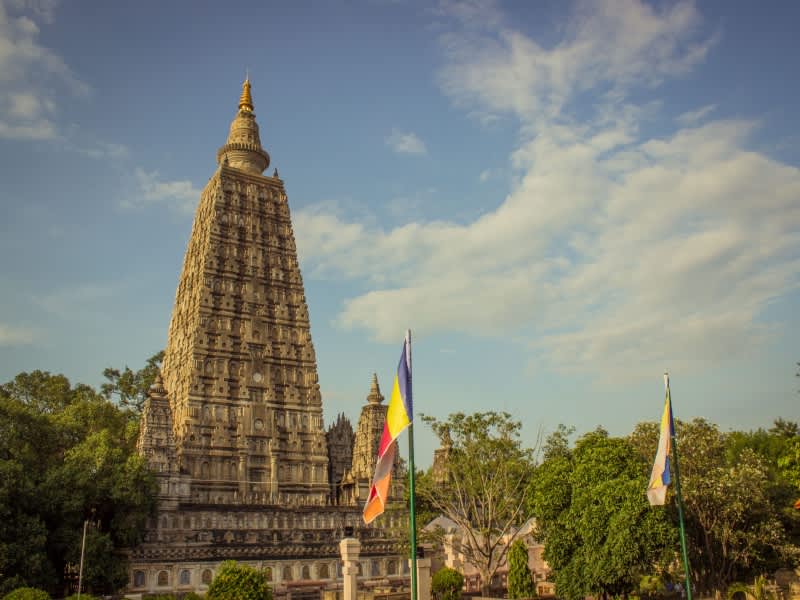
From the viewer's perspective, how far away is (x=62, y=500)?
40188mm

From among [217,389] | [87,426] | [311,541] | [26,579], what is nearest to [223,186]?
[217,389]

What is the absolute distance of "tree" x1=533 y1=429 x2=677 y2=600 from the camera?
32969mm

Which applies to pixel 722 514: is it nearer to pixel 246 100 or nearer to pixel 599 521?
pixel 599 521

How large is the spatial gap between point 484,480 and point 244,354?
91.2 feet

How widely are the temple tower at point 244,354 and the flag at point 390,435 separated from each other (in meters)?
39.9

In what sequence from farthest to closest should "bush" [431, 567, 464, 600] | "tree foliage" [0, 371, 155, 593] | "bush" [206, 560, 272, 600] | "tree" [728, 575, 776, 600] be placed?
"bush" [431, 567, 464, 600] < "tree foliage" [0, 371, 155, 593] < "tree" [728, 575, 776, 600] < "bush" [206, 560, 272, 600]

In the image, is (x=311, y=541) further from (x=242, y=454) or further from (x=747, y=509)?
(x=747, y=509)

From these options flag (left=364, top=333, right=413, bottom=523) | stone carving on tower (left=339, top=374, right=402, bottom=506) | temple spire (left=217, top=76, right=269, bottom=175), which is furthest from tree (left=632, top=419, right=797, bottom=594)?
temple spire (left=217, top=76, right=269, bottom=175)

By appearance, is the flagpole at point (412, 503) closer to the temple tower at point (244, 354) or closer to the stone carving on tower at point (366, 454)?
the temple tower at point (244, 354)

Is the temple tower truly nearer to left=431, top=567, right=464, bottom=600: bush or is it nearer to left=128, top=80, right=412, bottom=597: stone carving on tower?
left=128, top=80, right=412, bottom=597: stone carving on tower

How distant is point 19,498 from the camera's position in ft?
125

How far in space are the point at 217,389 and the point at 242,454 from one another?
6103mm

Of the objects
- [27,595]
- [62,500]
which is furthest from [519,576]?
[62,500]

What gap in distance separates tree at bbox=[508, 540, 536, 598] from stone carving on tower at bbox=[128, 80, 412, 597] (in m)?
14.8
